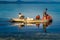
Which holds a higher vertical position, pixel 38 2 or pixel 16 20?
pixel 38 2

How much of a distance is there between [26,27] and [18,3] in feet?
14.9

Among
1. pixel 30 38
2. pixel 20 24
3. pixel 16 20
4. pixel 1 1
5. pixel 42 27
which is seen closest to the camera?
pixel 30 38

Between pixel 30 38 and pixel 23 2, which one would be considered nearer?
pixel 30 38

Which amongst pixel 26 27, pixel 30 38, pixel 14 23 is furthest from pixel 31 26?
pixel 30 38

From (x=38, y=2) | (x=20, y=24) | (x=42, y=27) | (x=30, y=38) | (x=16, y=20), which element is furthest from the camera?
(x=38, y=2)

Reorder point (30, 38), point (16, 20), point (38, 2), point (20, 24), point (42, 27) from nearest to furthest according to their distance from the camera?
A: point (30, 38) < point (42, 27) < point (20, 24) < point (16, 20) < point (38, 2)

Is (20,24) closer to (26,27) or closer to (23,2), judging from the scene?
(26,27)

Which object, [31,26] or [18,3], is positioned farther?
[18,3]

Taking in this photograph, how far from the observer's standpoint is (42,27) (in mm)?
4148

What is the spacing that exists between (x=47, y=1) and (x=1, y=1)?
192cm

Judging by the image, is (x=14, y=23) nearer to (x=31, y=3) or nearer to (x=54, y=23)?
A: (x=54, y=23)

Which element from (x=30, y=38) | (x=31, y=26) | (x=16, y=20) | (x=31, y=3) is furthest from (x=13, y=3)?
(x=30, y=38)

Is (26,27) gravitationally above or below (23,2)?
below

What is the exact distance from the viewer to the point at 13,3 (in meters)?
8.66
